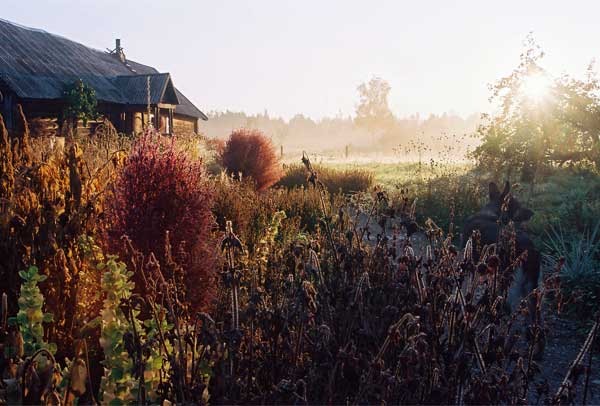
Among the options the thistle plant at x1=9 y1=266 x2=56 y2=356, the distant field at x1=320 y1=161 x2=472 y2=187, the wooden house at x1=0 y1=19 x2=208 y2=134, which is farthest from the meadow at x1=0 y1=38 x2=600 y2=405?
the wooden house at x1=0 y1=19 x2=208 y2=134

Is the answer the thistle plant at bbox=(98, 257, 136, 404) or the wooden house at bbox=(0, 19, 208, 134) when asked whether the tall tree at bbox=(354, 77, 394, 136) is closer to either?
the wooden house at bbox=(0, 19, 208, 134)

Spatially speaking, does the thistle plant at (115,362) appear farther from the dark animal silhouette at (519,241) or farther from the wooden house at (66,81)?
the wooden house at (66,81)

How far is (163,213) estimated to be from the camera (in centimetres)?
388

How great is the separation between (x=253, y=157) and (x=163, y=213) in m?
10.2

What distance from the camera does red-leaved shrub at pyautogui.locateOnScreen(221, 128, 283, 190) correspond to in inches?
551

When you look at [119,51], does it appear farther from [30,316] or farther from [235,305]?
[235,305]

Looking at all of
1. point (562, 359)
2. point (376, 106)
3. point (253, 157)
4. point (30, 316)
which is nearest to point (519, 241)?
point (562, 359)

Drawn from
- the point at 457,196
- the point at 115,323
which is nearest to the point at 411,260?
the point at 115,323

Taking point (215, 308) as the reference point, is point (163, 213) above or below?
above

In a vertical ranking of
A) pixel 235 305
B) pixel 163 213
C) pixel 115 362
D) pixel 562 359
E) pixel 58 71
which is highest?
pixel 58 71

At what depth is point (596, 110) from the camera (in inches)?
723

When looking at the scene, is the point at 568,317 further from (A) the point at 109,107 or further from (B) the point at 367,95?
(B) the point at 367,95

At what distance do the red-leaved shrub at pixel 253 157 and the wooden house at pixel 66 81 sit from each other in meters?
5.19


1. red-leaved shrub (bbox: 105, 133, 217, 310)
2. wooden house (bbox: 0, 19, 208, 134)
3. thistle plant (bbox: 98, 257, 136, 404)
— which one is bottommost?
thistle plant (bbox: 98, 257, 136, 404)
